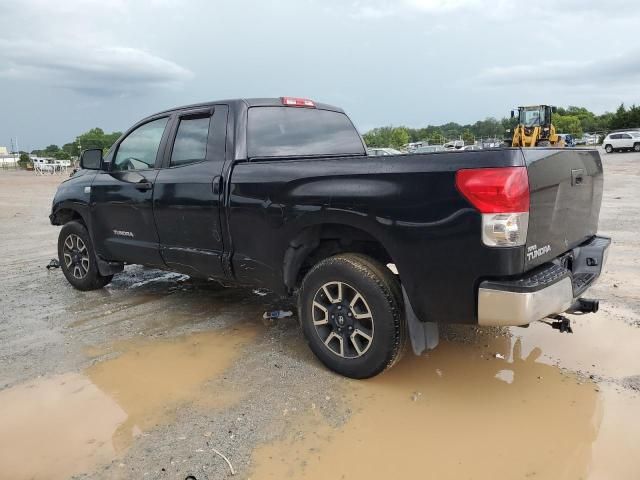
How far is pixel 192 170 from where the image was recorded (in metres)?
4.37

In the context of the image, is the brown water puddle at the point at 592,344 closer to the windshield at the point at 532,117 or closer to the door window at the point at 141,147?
the door window at the point at 141,147

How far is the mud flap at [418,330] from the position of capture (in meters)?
3.32

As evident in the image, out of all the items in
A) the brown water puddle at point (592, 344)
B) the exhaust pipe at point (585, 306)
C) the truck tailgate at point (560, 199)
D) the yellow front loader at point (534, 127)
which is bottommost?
the brown water puddle at point (592, 344)

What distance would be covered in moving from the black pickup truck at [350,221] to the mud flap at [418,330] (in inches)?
0.4

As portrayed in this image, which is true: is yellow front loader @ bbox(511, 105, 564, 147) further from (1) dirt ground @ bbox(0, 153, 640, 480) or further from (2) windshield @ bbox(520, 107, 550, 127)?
(1) dirt ground @ bbox(0, 153, 640, 480)

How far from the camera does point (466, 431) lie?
293 cm

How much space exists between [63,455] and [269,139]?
274 centimetres

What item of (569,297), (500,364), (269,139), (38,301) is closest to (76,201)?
(38,301)

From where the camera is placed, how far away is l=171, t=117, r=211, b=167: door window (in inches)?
174

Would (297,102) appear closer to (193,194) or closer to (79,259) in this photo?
(193,194)

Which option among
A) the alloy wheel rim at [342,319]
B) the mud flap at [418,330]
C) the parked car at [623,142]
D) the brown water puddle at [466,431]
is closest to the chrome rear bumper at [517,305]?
the mud flap at [418,330]

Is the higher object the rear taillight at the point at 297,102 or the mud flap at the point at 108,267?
the rear taillight at the point at 297,102

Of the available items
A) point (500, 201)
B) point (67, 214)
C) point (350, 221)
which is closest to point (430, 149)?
point (67, 214)

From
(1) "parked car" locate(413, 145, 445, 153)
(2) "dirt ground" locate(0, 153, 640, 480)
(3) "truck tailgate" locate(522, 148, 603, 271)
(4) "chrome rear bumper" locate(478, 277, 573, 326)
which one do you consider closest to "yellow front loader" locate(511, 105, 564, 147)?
(1) "parked car" locate(413, 145, 445, 153)
